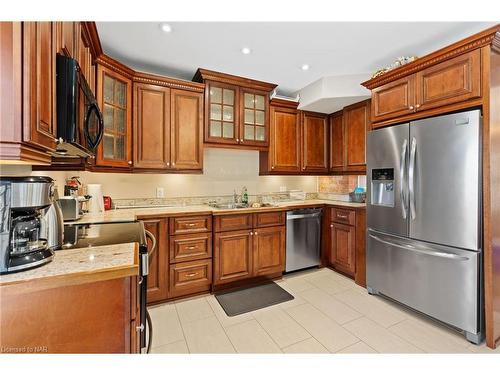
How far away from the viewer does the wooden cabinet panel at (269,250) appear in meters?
2.73

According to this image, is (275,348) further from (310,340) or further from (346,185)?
(346,185)

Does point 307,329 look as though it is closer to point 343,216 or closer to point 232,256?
point 232,256

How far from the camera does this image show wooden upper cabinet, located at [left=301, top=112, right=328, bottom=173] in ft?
11.1

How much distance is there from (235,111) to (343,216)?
6.17ft

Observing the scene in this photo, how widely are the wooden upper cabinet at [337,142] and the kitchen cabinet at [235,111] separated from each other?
3.45 ft

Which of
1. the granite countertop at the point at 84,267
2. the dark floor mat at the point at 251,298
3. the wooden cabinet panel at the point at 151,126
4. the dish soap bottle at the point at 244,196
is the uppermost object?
the wooden cabinet panel at the point at 151,126

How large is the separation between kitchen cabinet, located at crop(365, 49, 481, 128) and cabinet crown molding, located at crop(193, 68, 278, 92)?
126 cm

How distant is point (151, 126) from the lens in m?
2.49

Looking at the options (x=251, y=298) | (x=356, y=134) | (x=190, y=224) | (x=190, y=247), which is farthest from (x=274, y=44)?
(x=251, y=298)

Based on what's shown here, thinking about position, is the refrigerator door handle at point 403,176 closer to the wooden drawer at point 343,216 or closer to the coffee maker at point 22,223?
the wooden drawer at point 343,216

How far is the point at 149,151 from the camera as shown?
2.48 metres

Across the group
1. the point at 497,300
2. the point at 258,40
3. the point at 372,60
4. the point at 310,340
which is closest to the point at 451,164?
the point at 497,300

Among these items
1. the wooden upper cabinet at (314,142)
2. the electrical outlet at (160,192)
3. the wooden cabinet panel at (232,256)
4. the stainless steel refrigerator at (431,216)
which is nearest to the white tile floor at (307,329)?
the stainless steel refrigerator at (431,216)

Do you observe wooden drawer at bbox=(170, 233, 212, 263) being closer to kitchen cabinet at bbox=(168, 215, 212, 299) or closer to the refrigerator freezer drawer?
kitchen cabinet at bbox=(168, 215, 212, 299)
